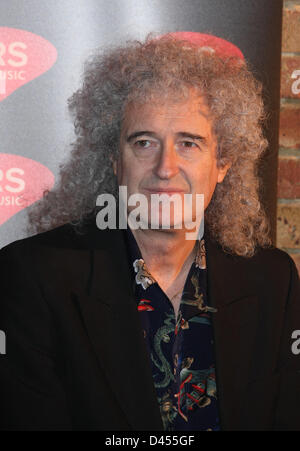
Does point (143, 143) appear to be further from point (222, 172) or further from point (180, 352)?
point (180, 352)

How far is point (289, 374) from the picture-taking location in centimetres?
126

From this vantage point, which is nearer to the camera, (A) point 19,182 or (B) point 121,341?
(B) point 121,341

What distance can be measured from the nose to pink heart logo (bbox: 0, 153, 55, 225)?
0.32 meters

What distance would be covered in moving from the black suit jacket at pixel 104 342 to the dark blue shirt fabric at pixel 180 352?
30 millimetres

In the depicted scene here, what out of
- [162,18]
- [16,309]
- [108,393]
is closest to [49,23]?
[162,18]

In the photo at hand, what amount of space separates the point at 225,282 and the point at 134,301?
24 cm

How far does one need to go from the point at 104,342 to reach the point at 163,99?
0.52m

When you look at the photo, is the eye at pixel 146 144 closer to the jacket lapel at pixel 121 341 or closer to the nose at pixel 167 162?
the nose at pixel 167 162

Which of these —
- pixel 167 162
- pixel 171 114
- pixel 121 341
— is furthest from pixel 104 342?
pixel 171 114

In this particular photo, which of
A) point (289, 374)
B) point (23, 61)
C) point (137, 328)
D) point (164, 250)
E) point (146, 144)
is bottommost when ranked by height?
point (289, 374)

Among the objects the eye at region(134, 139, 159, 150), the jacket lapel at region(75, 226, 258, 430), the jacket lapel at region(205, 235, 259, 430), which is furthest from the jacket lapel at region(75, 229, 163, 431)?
the eye at region(134, 139, 159, 150)

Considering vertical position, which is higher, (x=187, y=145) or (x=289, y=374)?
(x=187, y=145)
